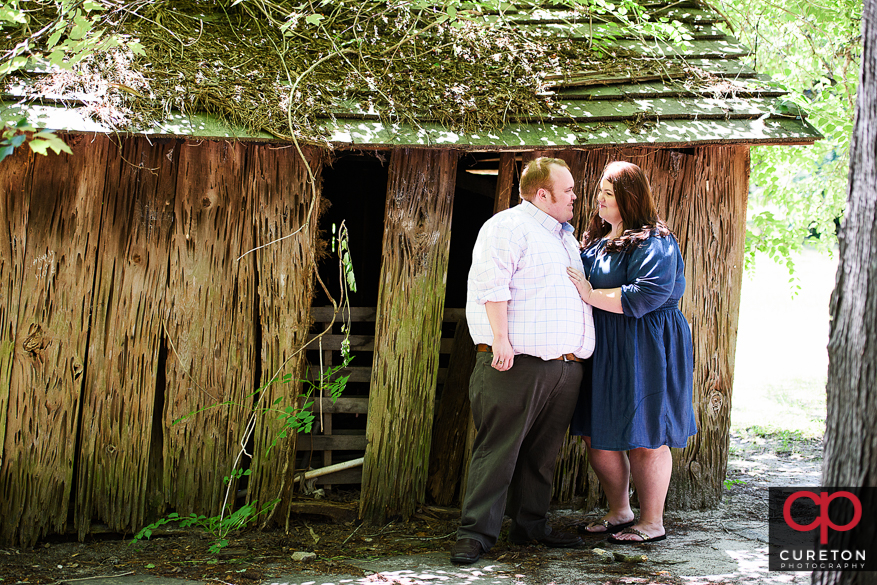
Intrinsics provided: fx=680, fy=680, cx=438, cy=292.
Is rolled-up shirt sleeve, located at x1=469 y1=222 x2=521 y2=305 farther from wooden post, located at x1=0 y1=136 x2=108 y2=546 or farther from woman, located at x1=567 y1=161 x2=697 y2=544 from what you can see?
wooden post, located at x1=0 y1=136 x2=108 y2=546

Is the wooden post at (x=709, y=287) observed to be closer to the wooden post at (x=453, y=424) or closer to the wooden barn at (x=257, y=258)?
the wooden barn at (x=257, y=258)

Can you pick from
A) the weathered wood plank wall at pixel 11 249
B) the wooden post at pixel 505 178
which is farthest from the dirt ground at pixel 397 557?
the wooden post at pixel 505 178

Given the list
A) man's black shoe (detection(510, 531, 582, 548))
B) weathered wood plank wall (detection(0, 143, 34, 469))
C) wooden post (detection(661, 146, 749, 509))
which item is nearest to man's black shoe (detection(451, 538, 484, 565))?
man's black shoe (detection(510, 531, 582, 548))

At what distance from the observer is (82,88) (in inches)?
138

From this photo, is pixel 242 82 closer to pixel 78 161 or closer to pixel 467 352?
pixel 78 161

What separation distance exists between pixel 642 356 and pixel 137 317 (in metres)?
2.88

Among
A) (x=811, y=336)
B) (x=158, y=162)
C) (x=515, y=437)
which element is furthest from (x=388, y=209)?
(x=811, y=336)

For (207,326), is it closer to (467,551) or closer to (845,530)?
(467,551)

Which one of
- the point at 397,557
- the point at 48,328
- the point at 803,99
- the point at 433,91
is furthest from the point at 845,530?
the point at 803,99

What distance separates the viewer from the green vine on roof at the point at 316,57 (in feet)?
11.8

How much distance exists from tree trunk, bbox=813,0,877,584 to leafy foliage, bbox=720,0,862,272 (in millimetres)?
3755

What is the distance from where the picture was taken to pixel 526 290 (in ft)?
11.1

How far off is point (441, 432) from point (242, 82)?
2596 mm

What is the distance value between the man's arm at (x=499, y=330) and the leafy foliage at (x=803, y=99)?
3701 millimetres
